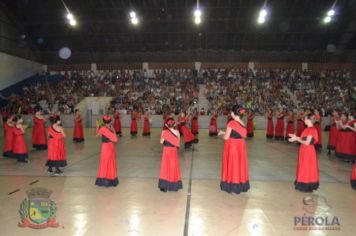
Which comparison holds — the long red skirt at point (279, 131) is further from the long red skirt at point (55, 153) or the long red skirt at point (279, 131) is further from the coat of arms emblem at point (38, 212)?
the coat of arms emblem at point (38, 212)

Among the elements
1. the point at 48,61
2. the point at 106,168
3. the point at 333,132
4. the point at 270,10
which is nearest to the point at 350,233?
the point at 106,168

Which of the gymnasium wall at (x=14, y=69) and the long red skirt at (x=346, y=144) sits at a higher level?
the gymnasium wall at (x=14, y=69)

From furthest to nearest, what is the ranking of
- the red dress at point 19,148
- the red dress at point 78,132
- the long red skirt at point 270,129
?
the long red skirt at point 270,129, the red dress at point 78,132, the red dress at point 19,148

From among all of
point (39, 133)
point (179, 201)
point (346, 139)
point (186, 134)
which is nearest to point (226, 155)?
point (179, 201)

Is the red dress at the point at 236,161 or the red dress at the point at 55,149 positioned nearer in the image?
the red dress at the point at 236,161

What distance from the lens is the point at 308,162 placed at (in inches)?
255

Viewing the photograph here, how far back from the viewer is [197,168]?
8.96m

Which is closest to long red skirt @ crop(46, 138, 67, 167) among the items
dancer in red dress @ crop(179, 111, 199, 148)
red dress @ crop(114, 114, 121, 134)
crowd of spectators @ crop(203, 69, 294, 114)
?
dancer in red dress @ crop(179, 111, 199, 148)

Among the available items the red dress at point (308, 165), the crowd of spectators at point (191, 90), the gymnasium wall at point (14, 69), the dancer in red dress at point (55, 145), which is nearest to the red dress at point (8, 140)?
the dancer in red dress at point (55, 145)

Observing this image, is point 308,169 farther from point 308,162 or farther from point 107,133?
point 107,133

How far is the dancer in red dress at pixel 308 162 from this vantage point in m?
6.41

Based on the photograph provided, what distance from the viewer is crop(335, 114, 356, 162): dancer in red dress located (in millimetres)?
9820

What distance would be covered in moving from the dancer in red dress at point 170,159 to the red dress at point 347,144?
6.15 m

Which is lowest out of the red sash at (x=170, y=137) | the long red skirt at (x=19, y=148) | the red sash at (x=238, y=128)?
the long red skirt at (x=19, y=148)
